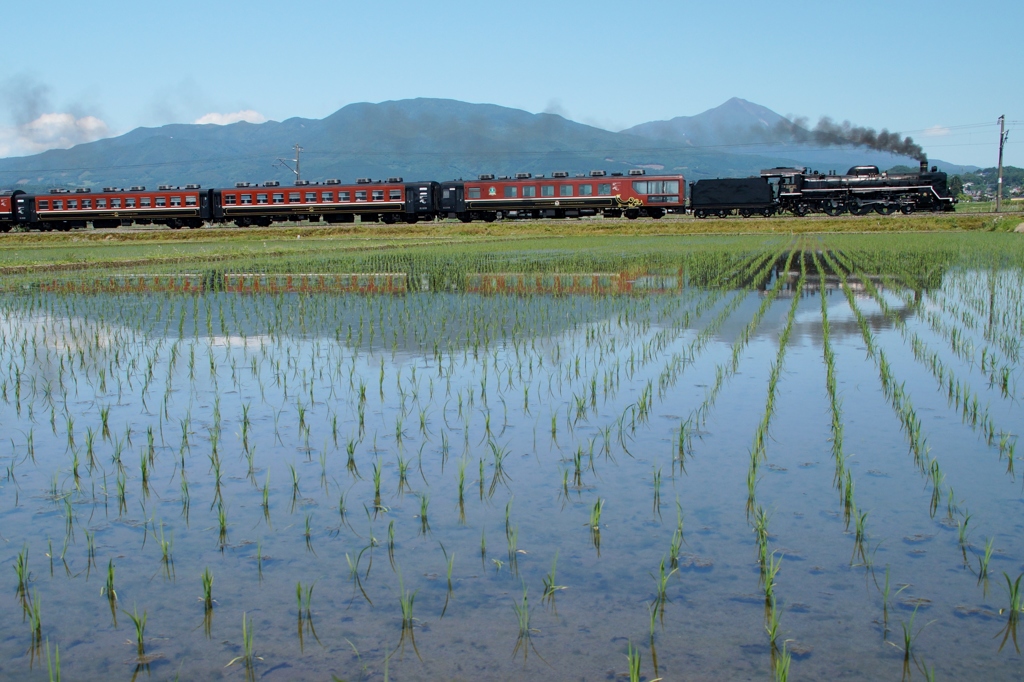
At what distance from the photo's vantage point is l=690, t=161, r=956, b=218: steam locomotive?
46.9 m

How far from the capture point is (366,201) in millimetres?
50469

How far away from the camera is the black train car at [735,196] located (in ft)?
162

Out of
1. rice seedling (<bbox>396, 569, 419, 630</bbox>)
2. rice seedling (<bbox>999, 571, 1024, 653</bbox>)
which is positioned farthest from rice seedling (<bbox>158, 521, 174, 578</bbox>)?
rice seedling (<bbox>999, 571, 1024, 653</bbox>)

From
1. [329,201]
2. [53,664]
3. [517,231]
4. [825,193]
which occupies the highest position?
[825,193]

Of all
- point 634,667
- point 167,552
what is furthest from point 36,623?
point 634,667

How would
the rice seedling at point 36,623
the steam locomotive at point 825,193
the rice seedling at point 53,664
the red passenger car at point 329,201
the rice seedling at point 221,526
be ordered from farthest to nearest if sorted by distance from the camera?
the red passenger car at point 329,201 < the steam locomotive at point 825,193 < the rice seedling at point 221,526 < the rice seedling at point 36,623 < the rice seedling at point 53,664

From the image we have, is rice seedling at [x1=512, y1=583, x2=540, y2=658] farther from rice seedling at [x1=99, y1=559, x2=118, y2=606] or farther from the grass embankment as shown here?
the grass embankment

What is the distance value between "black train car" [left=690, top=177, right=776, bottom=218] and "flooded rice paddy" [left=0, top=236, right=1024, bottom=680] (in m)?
40.1

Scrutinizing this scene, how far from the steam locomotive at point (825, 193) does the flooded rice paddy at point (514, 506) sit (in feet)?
130

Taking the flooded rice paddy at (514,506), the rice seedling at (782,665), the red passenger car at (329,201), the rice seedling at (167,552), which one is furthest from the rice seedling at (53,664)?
the red passenger car at (329,201)

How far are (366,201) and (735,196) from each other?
19.2 meters

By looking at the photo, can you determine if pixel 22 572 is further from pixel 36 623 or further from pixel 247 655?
pixel 247 655

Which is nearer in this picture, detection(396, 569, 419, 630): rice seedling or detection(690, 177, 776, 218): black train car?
Answer: detection(396, 569, 419, 630): rice seedling

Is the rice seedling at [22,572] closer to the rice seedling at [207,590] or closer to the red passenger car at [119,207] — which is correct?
the rice seedling at [207,590]
